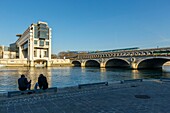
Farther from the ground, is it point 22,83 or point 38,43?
point 38,43

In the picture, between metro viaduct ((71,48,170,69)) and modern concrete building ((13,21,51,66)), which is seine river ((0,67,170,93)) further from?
modern concrete building ((13,21,51,66))

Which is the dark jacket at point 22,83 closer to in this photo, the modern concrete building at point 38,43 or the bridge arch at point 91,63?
the modern concrete building at point 38,43

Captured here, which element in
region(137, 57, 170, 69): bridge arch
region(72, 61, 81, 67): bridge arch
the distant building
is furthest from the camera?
region(72, 61, 81, 67): bridge arch

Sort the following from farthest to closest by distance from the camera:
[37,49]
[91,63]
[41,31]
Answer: [37,49] < [91,63] < [41,31]

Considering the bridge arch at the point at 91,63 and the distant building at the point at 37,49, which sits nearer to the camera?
the distant building at the point at 37,49

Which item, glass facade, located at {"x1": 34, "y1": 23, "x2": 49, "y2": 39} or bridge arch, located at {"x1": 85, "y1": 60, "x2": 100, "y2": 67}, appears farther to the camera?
bridge arch, located at {"x1": 85, "y1": 60, "x2": 100, "y2": 67}

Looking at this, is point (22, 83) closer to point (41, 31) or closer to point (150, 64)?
point (150, 64)

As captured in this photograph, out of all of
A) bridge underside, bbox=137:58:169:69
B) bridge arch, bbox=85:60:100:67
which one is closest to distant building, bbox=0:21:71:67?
bridge arch, bbox=85:60:100:67

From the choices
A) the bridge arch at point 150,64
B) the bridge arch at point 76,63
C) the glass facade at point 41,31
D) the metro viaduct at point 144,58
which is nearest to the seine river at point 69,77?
the metro viaduct at point 144,58

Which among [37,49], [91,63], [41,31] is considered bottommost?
[91,63]

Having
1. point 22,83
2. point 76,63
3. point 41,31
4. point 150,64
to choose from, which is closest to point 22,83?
point 22,83

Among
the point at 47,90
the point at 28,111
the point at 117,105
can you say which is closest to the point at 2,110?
the point at 28,111

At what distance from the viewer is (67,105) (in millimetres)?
9281

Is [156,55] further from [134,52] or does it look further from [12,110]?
[12,110]
